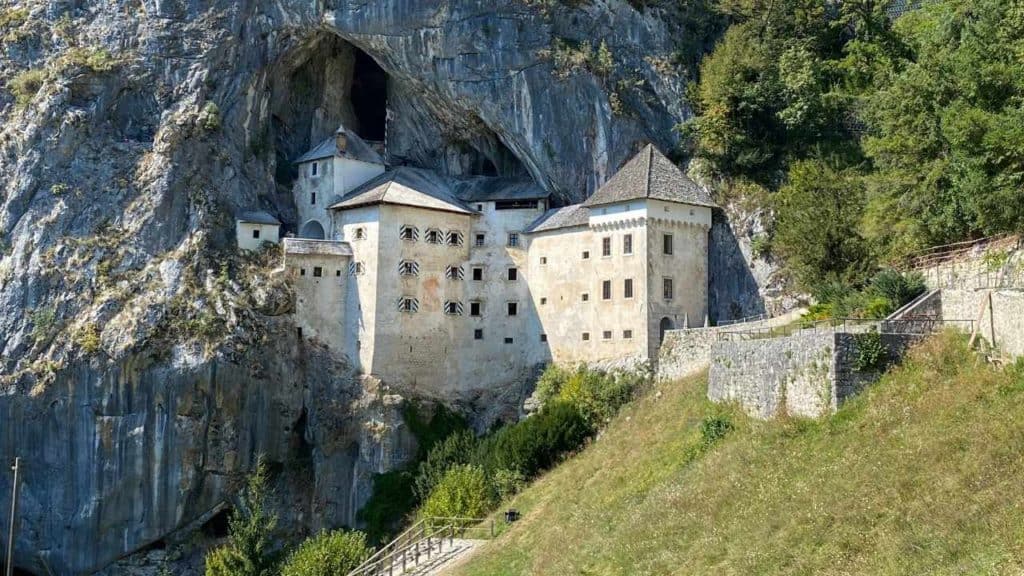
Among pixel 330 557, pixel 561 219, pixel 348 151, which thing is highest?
pixel 348 151

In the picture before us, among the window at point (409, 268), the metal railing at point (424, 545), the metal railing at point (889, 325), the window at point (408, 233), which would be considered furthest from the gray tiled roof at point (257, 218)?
the metal railing at point (889, 325)

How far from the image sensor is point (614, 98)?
6119cm

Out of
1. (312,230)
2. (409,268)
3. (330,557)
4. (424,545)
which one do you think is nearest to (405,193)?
(409,268)

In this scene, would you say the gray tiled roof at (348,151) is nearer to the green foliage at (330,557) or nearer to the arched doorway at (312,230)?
the arched doorway at (312,230)

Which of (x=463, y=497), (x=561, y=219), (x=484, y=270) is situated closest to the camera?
(x=463, y=497)

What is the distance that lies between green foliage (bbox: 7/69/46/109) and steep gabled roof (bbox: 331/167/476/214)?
17.4m

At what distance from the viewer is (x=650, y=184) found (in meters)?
56.2

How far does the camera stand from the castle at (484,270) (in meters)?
56.6

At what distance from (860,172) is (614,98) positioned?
12.6m

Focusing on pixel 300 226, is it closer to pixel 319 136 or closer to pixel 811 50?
pixel 319 136

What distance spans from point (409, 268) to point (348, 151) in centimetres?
824

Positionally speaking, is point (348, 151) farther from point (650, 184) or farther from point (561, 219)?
point (650, 184)

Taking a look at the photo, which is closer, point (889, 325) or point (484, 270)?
point (889, 325)

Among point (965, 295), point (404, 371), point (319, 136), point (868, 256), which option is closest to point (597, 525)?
point (965, 295)
